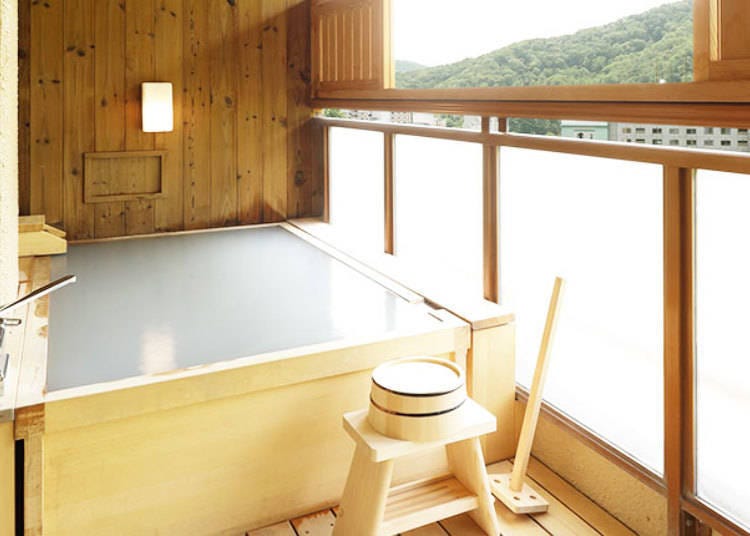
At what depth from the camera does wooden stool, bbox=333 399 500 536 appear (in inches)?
68.9

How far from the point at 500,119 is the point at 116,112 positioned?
8.07 ft

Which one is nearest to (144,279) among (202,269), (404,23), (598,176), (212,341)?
(202,269)

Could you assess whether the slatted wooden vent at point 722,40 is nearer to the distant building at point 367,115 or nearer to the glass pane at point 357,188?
the distant building at point 367,115

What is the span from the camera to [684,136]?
1742 millimetres

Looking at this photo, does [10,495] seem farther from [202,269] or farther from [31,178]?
[31,178]

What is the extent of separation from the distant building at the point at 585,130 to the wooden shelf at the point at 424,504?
1.12 m

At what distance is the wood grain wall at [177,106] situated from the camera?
3781mm

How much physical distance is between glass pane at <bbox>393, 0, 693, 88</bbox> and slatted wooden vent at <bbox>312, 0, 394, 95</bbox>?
0.07m

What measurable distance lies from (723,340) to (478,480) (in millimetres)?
756

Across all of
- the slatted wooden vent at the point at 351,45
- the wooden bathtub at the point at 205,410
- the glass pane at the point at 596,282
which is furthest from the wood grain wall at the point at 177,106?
the glass pane at the point at 596,282

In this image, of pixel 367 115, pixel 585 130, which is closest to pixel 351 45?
pixel 367 115

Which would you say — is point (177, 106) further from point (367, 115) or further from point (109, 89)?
point (367, 115)

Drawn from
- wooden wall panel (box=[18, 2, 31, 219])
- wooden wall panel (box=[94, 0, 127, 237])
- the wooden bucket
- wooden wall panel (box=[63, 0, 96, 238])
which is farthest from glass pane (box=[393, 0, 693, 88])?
wooden wall panel (box=[18, 2, 31, 219])

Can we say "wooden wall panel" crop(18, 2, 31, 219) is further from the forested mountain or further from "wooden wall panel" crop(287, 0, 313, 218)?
the forested mountain
